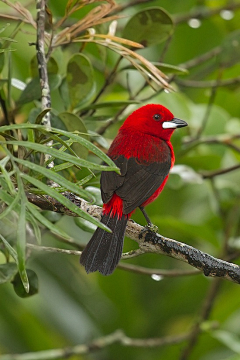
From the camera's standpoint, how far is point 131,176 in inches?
110

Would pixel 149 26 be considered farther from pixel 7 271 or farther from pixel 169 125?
pixel 7 271

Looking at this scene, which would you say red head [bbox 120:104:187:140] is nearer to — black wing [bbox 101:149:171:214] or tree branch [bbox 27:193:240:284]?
black wing [bbox 101:149:171:214]

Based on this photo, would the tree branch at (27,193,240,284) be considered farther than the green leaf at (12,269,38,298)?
No

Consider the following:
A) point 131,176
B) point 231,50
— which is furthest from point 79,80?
point 231,50

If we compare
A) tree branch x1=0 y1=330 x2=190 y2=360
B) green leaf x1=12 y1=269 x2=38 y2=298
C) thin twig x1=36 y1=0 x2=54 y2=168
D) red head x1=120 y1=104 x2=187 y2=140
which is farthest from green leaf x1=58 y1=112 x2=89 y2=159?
tree branch x1=0 y1=330 x2=190 y2=360

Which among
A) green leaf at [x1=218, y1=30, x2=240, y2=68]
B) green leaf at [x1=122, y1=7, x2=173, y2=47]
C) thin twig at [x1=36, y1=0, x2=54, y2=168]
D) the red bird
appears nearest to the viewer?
thin twig at [x1=36, y1=0, x2=54, y2=168]

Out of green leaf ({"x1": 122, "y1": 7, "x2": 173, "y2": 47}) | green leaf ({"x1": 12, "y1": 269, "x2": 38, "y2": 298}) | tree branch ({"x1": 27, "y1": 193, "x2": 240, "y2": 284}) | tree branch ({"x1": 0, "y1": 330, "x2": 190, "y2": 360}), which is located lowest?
tree branch ({"x1": 0, "y1": 330, "x2": 190, "y2": 360})

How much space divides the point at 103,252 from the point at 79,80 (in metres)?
0.81

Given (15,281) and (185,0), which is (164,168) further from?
(185,0)

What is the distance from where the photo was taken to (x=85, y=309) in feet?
14.3

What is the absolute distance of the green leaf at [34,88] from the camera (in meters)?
2.61

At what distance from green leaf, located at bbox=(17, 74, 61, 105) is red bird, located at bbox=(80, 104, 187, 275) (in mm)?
446

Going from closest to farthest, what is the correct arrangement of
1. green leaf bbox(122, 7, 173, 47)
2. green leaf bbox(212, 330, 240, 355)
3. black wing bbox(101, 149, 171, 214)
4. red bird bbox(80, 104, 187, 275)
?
red bird bbox(80, 104, 187, 275) < black wing bbox(101, 149, 171, 214) < green leaf bbox(122, 7, 173, 47) < green leaf bbox(212, 330, 240, 355)

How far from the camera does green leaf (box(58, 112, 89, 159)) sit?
2.39m
